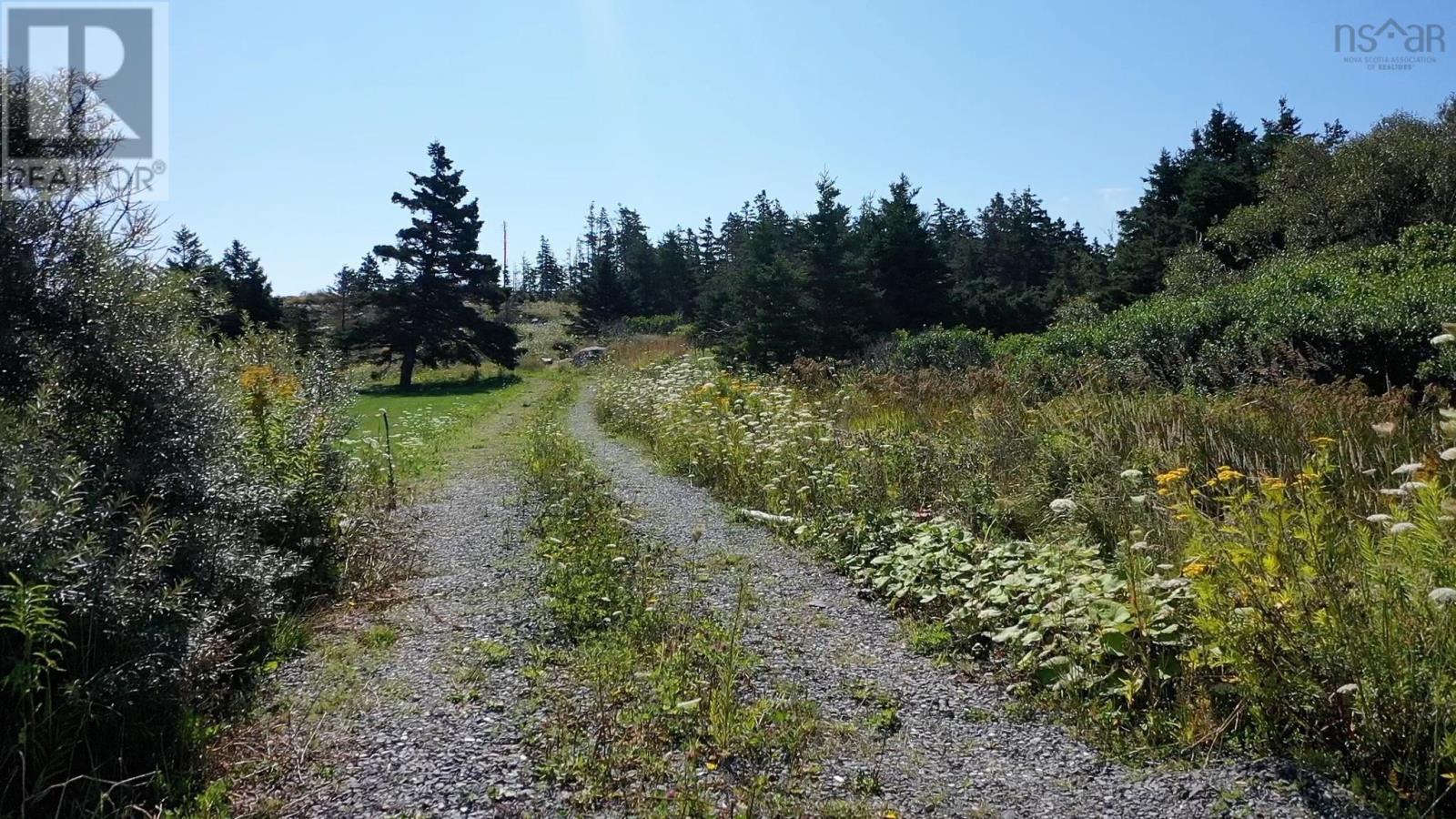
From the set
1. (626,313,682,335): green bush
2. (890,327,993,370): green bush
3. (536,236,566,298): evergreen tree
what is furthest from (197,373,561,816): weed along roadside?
(536,236,566,298): evergreen tree

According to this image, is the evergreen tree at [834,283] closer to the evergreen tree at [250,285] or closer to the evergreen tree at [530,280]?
the evergreen tree at [250,285]

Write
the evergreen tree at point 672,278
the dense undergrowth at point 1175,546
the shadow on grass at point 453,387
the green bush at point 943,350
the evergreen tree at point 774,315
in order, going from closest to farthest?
the dense undergrowth at point 1175,546
the green bush at point 943,350
the evergreen tree at point 774,315
the shadow on grass at point 453,387
the evergreen tree at point 672,278

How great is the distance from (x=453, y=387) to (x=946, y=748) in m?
24.8

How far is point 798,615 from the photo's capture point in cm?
446

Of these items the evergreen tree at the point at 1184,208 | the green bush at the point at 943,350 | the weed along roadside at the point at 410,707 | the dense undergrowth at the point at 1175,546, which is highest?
the evergreen tree at the point at 1184,208

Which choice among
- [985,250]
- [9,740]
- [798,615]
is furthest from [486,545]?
[985,250]

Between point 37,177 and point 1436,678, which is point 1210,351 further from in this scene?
point 37,177

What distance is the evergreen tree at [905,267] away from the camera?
25.4 m

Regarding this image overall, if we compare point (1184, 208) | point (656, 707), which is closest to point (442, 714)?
point (656, 707)

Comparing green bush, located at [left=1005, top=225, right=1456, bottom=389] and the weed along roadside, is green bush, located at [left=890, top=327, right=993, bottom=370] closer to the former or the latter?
green bush, located at [left=1005, top=225, right=1456, bottom=389]

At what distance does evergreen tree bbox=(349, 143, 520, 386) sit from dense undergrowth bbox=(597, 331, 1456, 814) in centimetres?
2093

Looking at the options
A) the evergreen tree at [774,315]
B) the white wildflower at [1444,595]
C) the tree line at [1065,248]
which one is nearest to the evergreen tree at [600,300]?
the tree line at [1065,248]

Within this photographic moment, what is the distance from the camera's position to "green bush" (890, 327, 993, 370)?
→ 46.3ft

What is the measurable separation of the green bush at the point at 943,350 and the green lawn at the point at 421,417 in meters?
8.17
